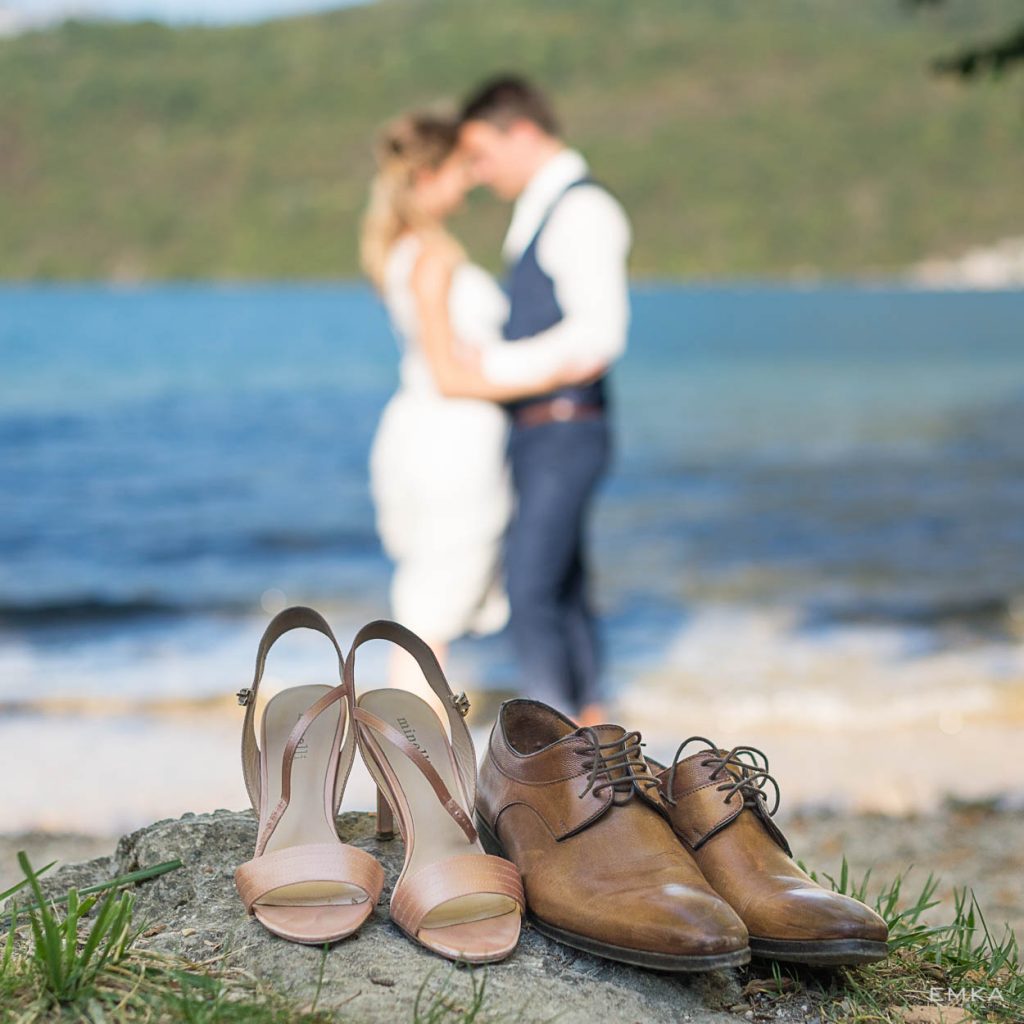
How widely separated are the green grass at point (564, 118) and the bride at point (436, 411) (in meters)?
114

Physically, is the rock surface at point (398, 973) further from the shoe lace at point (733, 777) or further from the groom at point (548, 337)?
the groom at point (548, 337)

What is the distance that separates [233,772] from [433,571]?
66.8 inches

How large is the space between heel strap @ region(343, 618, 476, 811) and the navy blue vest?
2415 mm

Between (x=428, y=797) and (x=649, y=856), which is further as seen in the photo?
(x=428, y=797)

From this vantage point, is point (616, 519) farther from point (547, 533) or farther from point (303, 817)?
point (303, 817)

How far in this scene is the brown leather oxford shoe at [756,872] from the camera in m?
1.86

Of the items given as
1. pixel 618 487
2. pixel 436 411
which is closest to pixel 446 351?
pixel 436 411

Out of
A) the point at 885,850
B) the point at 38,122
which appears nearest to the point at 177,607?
the point at 885,850

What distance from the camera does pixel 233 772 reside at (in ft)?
18.9

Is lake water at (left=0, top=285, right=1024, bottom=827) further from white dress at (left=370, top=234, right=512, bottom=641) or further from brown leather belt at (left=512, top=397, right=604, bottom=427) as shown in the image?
brown leather belt at (left=512, top=397, right=604, bottom=427)

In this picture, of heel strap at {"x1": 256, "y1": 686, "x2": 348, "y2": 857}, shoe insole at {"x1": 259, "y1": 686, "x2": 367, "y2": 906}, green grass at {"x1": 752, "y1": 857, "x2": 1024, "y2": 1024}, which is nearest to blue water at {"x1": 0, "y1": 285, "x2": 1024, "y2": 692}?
shoe insole at {"x1": 259, "y1": 686, "x2": 367, "y2": 906}

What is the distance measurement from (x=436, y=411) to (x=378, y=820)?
8.24ft

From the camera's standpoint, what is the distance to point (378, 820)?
2340 millimetres

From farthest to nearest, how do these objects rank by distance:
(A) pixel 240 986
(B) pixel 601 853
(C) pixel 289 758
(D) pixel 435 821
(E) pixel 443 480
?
(E) pixel 443 480 → (D) pixel 435 821 → (C) pixel 289 758 → (B) pixel 601 853 → (A) pixel 240 986
